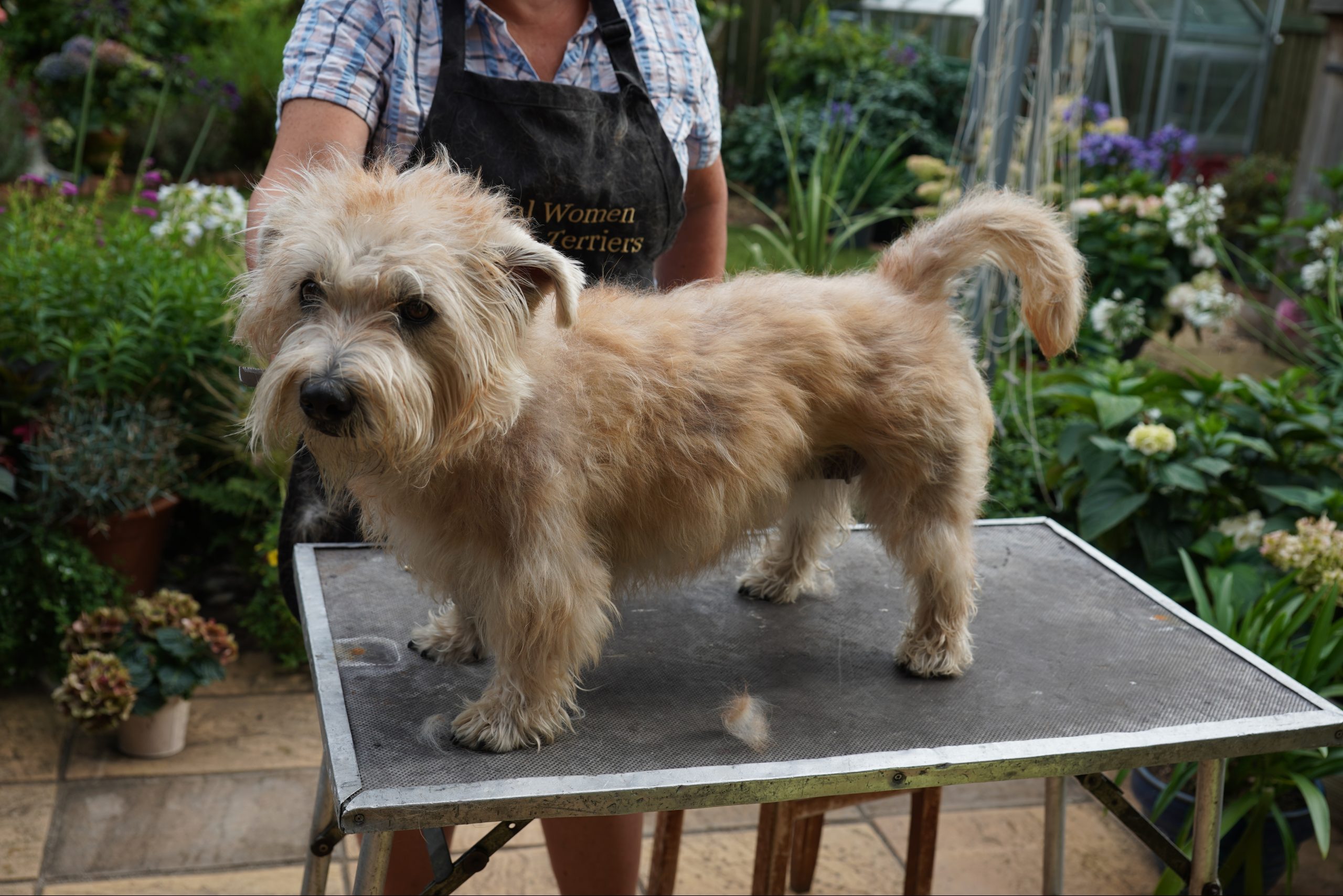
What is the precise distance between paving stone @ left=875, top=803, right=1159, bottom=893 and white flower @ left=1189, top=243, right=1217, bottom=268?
300cm

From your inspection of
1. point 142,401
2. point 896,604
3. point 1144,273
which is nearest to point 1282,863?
point 896,604

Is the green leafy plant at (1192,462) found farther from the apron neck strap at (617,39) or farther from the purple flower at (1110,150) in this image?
the purple flower at (1110,150)

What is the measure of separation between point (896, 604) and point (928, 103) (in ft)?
30.9

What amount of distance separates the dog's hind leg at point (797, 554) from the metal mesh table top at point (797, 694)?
0.04 m

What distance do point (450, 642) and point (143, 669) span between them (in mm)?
2211

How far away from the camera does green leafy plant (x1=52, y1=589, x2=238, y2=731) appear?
384 cm

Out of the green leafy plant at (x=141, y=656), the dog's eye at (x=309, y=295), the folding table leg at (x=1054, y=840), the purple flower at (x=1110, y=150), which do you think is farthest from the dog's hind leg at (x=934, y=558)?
the purple flower at (x=1110, y=150)

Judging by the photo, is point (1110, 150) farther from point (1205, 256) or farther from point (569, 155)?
point (569, 155)

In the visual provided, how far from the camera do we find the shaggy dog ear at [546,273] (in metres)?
1.83

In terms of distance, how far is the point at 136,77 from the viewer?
9.78m

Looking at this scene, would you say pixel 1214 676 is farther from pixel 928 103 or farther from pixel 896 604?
pixel 928 103

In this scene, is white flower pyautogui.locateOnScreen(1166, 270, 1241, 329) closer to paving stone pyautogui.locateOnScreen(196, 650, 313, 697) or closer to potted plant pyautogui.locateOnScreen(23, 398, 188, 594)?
paving stone pyautogui.locateOnScreen(196, 650, 313, 697)

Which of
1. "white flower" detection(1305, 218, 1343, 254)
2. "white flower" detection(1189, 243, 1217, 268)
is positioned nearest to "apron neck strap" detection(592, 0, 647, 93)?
"white flower" detection(1305, 218, 1343, 254)

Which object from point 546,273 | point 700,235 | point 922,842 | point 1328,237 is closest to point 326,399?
point 546,273
